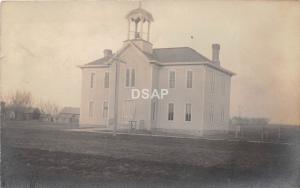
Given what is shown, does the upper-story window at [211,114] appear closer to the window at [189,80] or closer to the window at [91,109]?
the window at [189,80]

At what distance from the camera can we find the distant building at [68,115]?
20.8 feet

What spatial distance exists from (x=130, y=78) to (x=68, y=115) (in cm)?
94

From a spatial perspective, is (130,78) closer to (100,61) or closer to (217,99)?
(100,61)

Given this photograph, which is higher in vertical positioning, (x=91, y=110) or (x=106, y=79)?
(x=106, y=79)

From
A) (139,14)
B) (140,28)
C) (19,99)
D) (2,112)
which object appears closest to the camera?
(139,14)

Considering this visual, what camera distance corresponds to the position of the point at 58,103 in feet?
20.7

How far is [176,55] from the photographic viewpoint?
6066 millimetres

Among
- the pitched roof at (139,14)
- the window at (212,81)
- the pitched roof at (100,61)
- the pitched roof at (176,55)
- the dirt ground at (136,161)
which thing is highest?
the pitched roof at (139,14)

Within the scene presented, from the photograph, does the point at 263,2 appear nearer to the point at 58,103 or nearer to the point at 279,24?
the point at 279,24

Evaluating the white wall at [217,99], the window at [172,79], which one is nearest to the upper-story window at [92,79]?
the window at [172,79]

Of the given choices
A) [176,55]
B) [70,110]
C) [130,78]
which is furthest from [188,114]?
[70,110]

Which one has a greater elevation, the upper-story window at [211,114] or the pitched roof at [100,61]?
the pitched roof at [100,61]

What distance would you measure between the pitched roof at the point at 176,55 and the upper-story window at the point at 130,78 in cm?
36

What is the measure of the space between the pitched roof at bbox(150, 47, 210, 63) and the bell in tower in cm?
23
